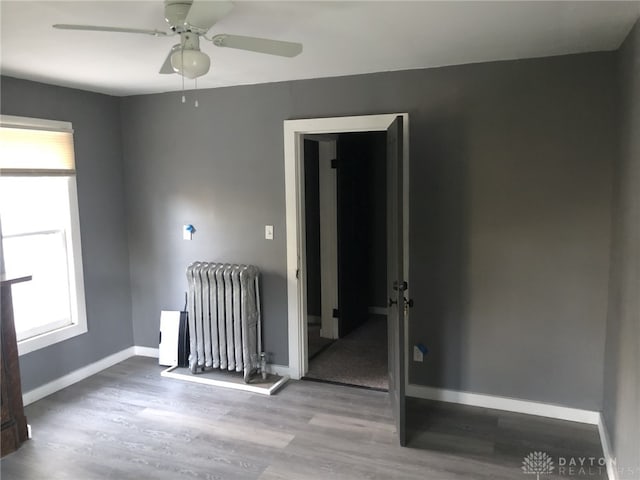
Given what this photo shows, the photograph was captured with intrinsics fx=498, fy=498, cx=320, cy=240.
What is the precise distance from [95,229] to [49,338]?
940 mm

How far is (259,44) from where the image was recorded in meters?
2.09

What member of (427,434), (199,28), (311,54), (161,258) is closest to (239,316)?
(161,258)

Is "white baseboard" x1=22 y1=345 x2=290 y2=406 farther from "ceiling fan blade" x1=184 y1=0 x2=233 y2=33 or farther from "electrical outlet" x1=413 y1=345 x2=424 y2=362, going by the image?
"ceiling fan blade" x1=184 y1=0 x2=233 y2=33

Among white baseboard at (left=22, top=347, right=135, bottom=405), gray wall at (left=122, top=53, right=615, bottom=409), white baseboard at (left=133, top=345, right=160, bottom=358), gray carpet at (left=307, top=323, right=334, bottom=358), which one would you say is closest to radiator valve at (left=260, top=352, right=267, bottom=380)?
gray wall at (left=122, top=53, right=615, bottom=409)

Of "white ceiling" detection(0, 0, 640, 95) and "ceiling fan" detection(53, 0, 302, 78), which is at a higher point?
"white ceiling" detection(0, 0, 640, 95)

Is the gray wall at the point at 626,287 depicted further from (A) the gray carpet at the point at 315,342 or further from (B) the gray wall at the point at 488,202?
(A) the gray carpet at the point at 315,342

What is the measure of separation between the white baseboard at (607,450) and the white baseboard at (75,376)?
12.4ft

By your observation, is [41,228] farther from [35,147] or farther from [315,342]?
[315,342]

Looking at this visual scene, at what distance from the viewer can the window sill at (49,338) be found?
11.8ft

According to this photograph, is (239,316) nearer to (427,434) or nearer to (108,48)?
(427,434)

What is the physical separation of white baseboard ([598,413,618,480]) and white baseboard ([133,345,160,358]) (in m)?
3.53

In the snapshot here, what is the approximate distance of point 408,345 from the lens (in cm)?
365

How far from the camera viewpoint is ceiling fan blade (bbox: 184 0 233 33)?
6.01 ft

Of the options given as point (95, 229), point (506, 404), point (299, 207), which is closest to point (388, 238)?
point (299, 207)
